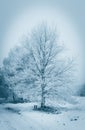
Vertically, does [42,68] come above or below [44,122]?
above

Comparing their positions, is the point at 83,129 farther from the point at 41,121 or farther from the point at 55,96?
the point at 55,96

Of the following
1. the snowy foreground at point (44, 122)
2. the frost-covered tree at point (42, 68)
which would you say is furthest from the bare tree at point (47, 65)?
the snowy foreground at point (44, 122)

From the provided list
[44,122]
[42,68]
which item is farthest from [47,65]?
[44,122]

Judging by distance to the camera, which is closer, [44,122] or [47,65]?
[44,122]

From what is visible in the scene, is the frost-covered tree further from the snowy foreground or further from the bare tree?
the snowy foreground

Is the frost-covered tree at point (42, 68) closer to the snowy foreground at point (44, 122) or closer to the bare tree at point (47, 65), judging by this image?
the bare tree at point (47, 65)

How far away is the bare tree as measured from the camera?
24.5 meters

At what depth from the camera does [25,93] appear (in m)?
24.8

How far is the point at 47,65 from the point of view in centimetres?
2566

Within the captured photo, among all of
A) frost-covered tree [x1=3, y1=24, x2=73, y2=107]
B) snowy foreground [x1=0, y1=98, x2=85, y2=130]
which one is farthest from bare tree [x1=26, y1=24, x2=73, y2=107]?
snowy foreground [x1=0, y1=98, x2=85, y2=130]

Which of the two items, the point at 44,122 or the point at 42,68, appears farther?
the point at 42,68

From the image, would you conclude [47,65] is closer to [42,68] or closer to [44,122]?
[42,68]

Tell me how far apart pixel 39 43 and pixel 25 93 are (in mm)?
5220

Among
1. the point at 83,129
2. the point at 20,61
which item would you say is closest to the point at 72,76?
the point at 20,61
